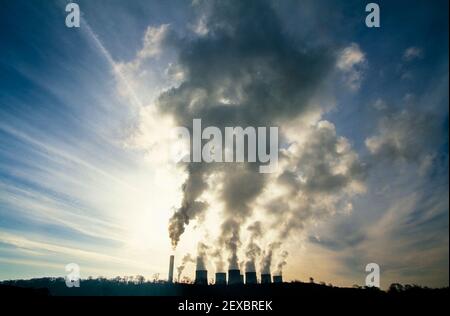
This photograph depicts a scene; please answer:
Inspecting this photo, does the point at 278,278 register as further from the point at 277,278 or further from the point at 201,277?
the point at 201,277

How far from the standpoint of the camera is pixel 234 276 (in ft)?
195

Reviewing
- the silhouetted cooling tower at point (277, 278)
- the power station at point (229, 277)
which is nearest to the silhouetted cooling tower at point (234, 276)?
the power station at point (229, 277)

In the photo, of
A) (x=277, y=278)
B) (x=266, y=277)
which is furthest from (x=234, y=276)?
(x=277, y=278)

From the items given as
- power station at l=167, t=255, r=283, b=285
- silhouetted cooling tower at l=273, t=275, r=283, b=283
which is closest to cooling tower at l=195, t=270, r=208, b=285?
power station at l=167, t=255, r=283, b=285

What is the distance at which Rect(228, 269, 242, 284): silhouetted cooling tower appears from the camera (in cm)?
5860

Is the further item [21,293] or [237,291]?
[237,291]

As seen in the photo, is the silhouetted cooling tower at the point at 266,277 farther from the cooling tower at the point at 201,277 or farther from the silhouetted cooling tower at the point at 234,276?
the cooling tower at the point at 201,277

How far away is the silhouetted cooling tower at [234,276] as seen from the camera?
5860cm
